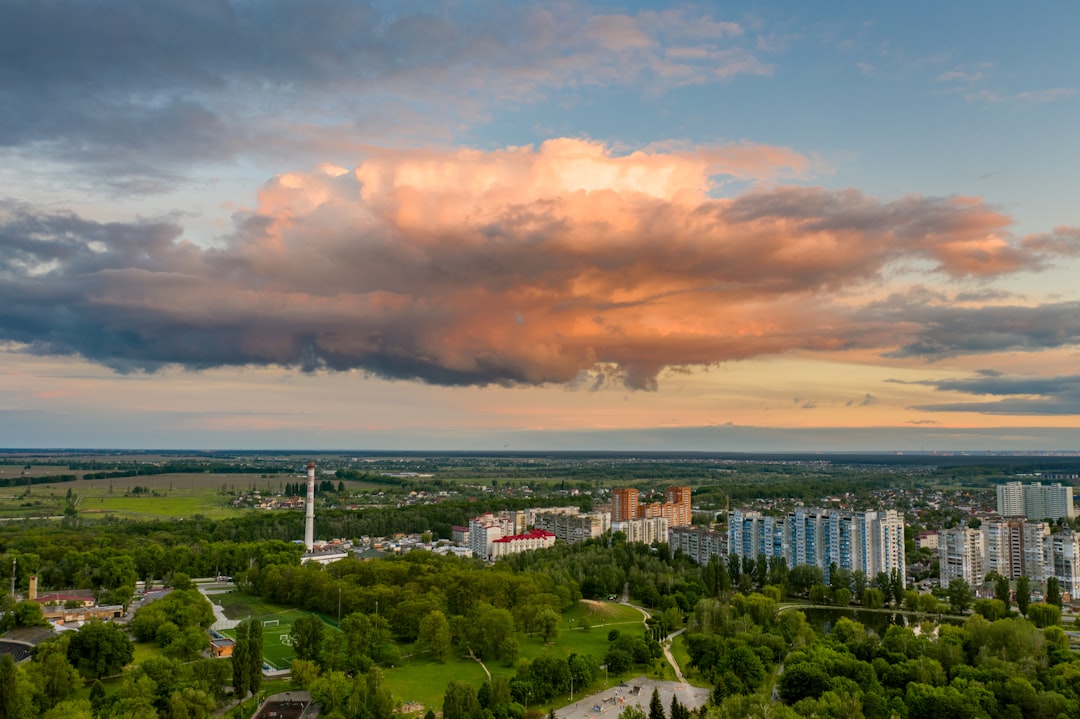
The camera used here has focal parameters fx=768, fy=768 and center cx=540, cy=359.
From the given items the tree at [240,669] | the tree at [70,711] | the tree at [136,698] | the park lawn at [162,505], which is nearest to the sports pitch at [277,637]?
the tree at [240,669]

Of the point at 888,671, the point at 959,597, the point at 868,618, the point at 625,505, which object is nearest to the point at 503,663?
the point at 888,671

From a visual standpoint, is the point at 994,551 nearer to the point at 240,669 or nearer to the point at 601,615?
the point at 601,615

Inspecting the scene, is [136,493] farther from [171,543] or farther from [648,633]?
[648,633]

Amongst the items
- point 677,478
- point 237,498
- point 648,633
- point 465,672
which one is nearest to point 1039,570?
point 648,633

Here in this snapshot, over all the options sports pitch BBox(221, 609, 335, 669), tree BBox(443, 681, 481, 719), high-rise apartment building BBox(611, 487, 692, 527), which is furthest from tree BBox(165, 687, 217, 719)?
high-rise apartment building BBox(611, 487, 692, 527)

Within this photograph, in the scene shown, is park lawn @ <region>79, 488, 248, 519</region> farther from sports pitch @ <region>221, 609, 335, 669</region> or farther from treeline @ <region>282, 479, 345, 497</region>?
sports pitch @ <region>221, 609, 335, 669</region>
